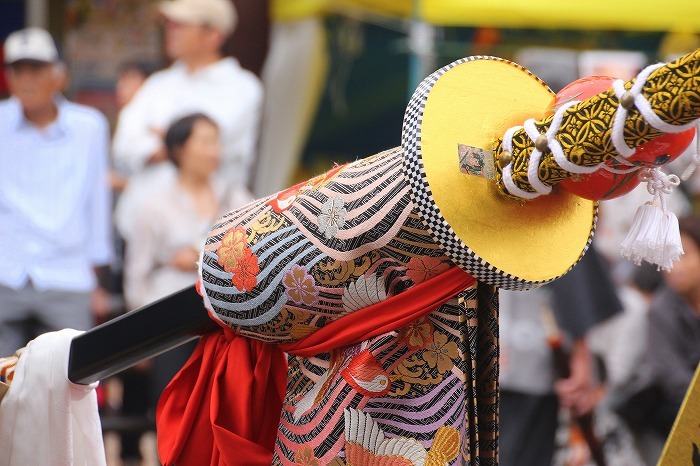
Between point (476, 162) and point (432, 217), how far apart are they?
13cm

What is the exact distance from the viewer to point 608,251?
6441 millimetres

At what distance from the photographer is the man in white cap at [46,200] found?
516 centimetres

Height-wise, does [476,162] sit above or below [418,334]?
above

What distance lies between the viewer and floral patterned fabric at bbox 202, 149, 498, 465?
1964 mm

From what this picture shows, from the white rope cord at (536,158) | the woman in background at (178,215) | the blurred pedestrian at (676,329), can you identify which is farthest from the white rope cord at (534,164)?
the woman in background at (178,215)

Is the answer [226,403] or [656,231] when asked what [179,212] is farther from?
[656,231]

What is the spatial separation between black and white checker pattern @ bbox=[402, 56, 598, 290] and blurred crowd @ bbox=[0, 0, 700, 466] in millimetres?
2620

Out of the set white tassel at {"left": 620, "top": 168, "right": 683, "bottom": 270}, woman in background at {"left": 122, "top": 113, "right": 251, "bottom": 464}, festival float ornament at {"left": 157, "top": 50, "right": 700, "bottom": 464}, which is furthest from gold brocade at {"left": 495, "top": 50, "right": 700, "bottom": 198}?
woman in background at {"left": 122, "top": 113, "right": 251, "bottom": 464}

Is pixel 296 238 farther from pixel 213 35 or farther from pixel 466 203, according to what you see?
pixel 213 35

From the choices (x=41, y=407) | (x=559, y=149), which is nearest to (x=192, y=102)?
(x=41, y=407)

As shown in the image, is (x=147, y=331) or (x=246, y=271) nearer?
(x=246, y=271)

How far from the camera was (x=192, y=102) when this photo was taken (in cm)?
573

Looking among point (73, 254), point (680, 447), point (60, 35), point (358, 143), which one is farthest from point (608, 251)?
point (680, 447)

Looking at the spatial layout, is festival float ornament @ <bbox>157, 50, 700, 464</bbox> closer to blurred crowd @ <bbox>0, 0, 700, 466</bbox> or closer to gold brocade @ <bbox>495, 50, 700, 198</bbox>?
gold brocade @ <bbox>495, 50, 700, 198</bbox>
